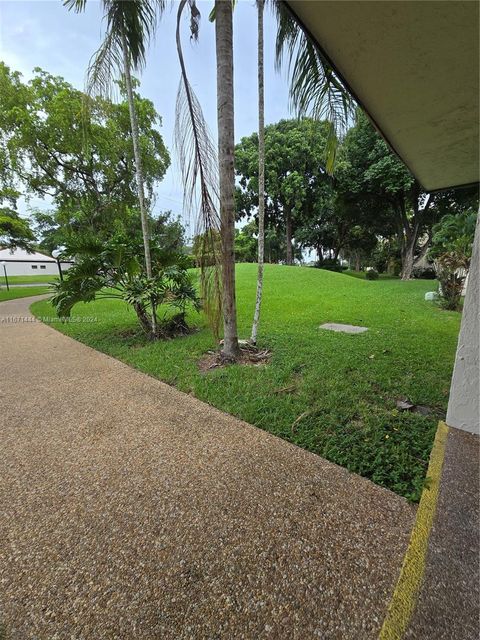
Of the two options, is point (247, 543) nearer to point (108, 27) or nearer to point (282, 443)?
point (282, 443)

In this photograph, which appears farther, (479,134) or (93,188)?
(93,188)

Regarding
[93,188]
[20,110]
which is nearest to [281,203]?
[93,188]

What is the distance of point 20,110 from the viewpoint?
10188 mm

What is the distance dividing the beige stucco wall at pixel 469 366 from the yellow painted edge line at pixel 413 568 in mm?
597

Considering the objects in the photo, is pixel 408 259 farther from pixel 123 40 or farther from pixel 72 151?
pixel 72 151

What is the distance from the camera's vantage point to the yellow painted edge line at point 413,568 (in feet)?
3.30

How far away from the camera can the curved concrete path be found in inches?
40.6

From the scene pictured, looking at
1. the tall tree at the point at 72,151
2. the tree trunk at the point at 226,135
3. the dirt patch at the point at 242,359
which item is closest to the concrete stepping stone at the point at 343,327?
the dirt patch at the point at 242,359

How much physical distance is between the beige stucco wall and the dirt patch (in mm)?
2018

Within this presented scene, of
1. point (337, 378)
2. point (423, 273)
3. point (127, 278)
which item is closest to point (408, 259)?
point (423, 273)

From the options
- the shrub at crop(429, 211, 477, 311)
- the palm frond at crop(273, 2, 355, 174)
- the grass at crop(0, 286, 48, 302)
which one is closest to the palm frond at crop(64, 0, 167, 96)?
the palm frond at crop(273, 2, 355, 174)

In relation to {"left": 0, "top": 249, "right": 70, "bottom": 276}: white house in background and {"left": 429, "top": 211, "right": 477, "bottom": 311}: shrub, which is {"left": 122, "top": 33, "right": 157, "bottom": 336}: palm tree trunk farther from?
{"left": 0, "top": 249, "right": 70, "bottom": 276}: white house in background

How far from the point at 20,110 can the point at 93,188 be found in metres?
3.39

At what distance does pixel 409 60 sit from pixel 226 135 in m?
1.76
